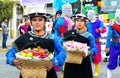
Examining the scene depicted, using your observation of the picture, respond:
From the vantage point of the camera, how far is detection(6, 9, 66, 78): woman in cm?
539

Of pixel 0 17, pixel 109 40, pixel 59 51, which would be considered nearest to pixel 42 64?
pixel 59 51

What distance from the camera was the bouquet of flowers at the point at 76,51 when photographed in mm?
7527

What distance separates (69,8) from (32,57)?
5.40 meters

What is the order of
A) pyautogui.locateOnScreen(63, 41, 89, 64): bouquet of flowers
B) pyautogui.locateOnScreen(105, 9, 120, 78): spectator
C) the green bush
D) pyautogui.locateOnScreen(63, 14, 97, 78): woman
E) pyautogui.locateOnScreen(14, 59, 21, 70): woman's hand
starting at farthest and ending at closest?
the green bush, pyautogui.locateOnScreen(105, 9, 120, 78): spectator, pyautogui.locateOnScreen(63, 14, 97, 78): woman, pyautogui.locateOnScreen(63, 41, 89, 64): bouquet of flowers, pyautogui.locateOnScreen(14, 59, 21, 70): woman's hand

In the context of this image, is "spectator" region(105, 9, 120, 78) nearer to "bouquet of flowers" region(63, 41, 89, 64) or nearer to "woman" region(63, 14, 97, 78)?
"woman" region(63, 14, 97, 78)

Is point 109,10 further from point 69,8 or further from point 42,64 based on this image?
point 42,64

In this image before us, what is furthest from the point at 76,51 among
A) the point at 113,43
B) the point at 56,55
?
the point at 113,43

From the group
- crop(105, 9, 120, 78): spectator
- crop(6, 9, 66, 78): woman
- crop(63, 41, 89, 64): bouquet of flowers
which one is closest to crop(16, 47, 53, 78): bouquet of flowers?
crop(6, 9, 66, 78): woman

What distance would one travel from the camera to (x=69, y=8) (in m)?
10.4

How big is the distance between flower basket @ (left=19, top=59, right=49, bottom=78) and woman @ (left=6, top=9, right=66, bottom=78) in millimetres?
156

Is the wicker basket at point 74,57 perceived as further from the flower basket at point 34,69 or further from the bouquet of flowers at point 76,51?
the flower basket at point 34,69

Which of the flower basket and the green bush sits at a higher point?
the flower basket

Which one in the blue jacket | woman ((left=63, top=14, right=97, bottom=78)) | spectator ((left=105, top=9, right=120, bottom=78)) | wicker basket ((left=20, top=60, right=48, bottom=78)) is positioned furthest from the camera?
spectator ((left=105, top=9, right=120, bottom=78))

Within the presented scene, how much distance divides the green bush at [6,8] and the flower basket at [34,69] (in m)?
30.0
